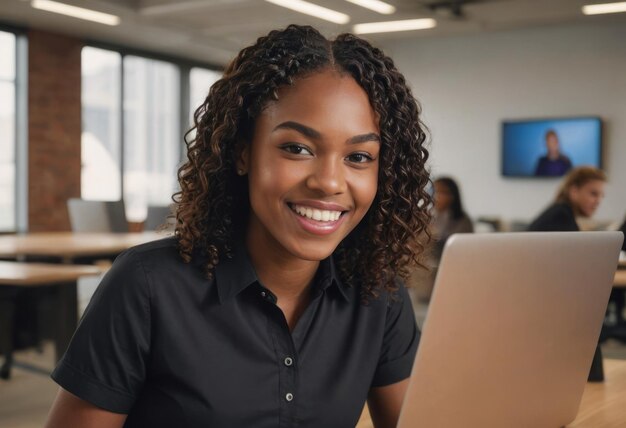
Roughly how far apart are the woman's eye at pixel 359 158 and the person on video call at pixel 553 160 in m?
7.74

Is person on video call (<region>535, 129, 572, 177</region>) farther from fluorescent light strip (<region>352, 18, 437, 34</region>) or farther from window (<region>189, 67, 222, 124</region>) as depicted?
window (<region>189, 67, 222, 124</region>)

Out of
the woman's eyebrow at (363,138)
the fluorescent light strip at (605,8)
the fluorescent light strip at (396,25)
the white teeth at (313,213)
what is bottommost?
the white teeth at (313,213)

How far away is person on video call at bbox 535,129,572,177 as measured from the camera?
8.37 metres

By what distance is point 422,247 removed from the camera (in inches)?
49.8

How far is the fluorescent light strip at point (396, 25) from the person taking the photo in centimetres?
752

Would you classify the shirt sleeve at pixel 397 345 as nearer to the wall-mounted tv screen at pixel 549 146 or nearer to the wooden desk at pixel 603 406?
the wooden desk at pixel 603 406

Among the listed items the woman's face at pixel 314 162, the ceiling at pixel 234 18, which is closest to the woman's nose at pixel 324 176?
the woman's face at pixel 314 162

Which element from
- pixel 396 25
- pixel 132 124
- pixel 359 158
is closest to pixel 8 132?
pixel 132 124

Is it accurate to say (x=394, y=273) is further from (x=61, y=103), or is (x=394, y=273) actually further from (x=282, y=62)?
(x=61, y=103)

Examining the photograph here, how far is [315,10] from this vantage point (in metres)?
6.90

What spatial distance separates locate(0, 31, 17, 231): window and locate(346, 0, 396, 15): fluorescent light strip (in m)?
3.41

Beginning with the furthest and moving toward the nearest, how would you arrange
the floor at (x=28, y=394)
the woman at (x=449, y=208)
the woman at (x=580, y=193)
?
the woman at (x=449, y=208), the woman at (x=580, y=193), the floor at (x=28, y=394)

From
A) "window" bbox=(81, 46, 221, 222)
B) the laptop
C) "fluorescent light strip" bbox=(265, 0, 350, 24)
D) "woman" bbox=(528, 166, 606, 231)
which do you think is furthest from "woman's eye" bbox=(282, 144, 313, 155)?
"window" bbox=(81, 46, 221, 222)

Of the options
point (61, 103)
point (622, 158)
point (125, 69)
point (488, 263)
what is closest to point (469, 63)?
point (622, 158)
